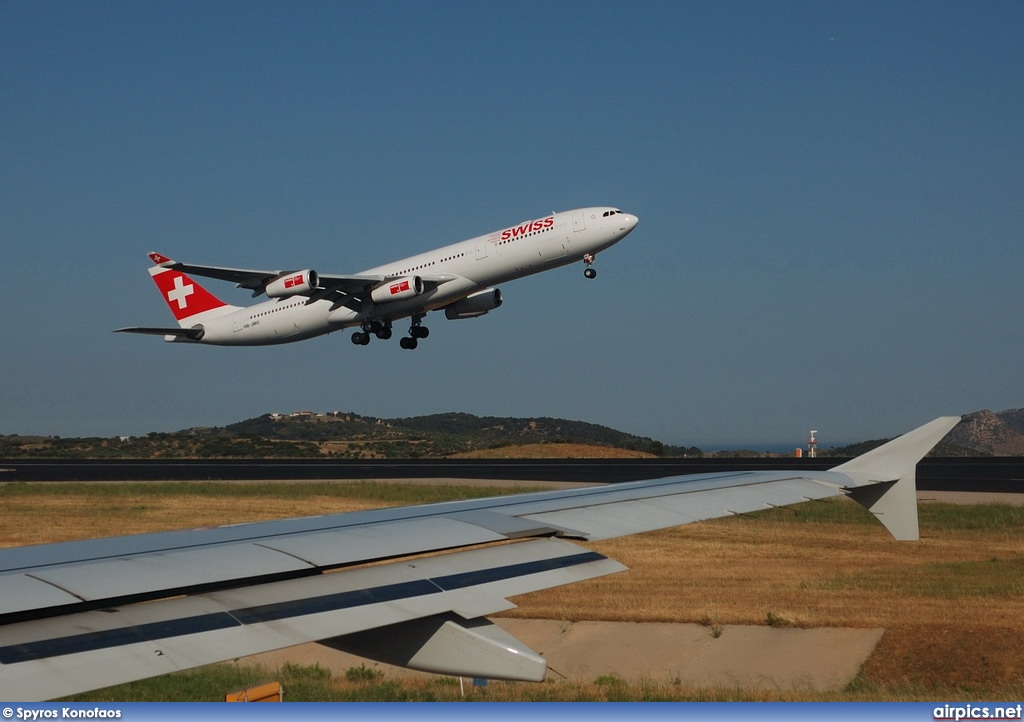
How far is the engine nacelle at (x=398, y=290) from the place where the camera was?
35.5 metres

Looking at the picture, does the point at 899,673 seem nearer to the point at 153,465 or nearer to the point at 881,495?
the point at 881,495

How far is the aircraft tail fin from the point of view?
45.7 metres

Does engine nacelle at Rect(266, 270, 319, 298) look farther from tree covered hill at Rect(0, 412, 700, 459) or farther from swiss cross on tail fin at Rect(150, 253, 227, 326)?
tree covered hill at Rect(0, 412, 700, 459)

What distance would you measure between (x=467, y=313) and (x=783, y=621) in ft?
90.6

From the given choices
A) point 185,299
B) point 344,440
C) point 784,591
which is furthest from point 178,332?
point 344,440

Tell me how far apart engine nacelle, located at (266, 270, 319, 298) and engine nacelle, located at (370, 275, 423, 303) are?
2.51m

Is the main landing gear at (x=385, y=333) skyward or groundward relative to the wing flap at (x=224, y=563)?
skyward

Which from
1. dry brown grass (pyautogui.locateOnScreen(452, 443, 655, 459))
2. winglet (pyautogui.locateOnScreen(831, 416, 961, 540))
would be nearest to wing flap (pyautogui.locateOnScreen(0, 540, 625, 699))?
winglet (pyautogui.locateOnScreen(831, 416, 961, 540))

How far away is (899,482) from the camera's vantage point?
270 inches

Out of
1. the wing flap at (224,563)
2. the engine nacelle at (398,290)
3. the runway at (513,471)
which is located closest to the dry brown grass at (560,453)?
the runway at (513,471)

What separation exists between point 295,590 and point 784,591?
12.6 m

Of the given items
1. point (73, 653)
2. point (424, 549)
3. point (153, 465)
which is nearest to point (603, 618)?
point (424, 549)

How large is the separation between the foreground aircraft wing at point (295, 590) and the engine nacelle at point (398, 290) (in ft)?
97.5

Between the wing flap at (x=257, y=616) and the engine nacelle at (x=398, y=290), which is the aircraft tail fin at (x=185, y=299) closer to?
the engine nacelle at (x=398, y=290)
